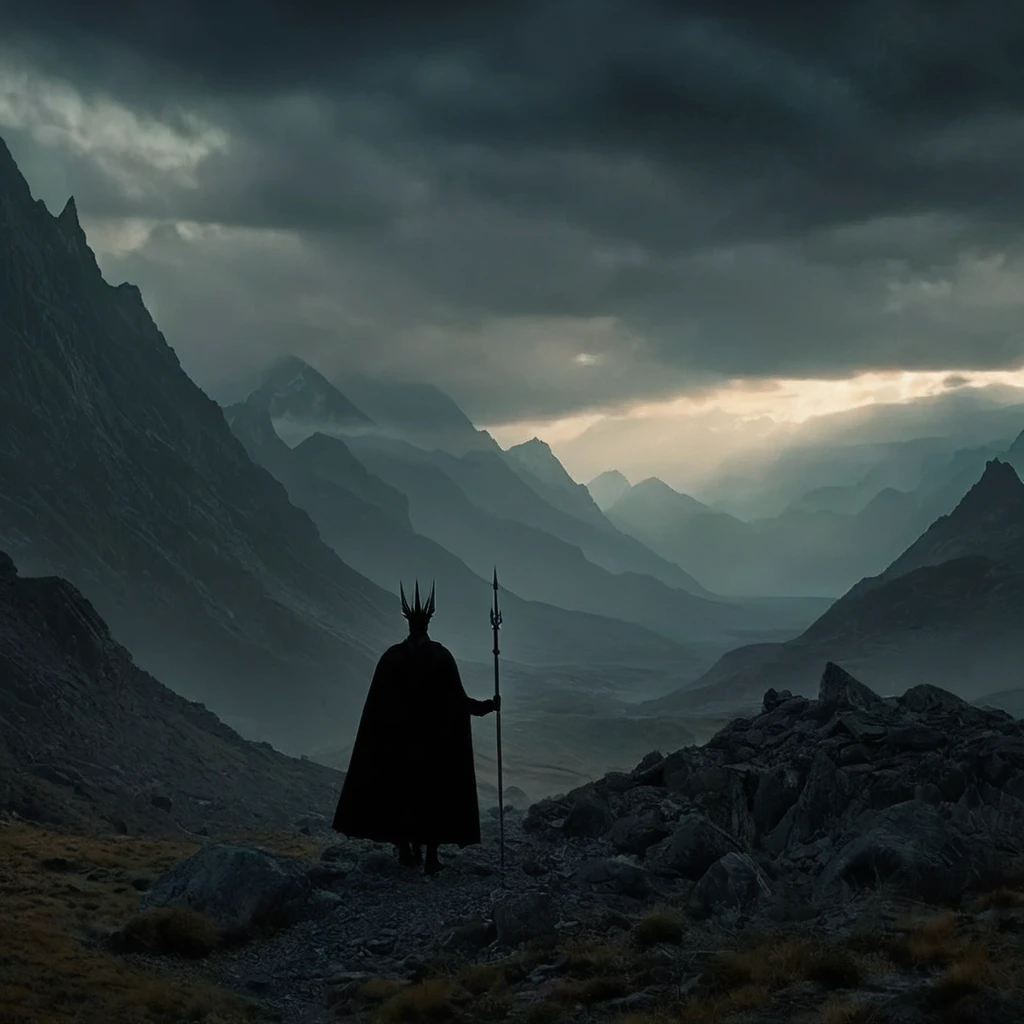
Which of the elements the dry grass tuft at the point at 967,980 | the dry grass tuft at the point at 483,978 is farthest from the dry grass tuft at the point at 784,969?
the dry grass tuft at the point at 483,978

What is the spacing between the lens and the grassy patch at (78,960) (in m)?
15.4

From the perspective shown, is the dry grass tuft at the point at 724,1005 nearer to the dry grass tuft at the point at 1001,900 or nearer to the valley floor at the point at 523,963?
the valley floor at the point at 523,963

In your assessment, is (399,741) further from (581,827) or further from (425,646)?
(581,827)

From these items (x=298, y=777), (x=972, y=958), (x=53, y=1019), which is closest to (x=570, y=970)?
(x=972, y=958)

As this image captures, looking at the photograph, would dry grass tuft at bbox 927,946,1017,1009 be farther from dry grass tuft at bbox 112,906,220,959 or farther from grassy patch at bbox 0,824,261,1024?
dry grass tuft at bbox 112,906,220,959

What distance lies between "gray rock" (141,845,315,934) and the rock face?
6026 mm

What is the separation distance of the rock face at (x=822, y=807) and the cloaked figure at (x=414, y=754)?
3.85m

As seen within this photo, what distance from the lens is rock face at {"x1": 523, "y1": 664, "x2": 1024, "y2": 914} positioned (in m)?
20.1

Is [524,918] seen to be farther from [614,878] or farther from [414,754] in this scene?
[614,878]

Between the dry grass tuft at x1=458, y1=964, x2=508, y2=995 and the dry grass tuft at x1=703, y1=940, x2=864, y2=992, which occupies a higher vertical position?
the dry grass tuft at x1=703, y1=940, x2=864, y2=992

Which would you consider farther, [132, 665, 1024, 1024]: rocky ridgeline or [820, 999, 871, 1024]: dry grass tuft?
[132, 665, 1024, 1024]: rocky ridgeline

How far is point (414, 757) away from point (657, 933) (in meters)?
5.85

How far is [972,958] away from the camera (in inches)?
535

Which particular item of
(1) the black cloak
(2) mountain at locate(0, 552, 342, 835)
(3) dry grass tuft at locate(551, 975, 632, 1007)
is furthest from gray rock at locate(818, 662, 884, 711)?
(2) mountain at locate(0, 552, 342, 835)
